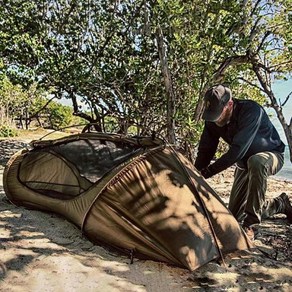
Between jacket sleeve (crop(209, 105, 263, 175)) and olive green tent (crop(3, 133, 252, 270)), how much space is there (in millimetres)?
333

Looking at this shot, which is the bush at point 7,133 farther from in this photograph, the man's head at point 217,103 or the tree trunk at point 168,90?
the man's head at point 217,103

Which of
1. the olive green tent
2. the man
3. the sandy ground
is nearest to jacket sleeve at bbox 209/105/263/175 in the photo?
the man

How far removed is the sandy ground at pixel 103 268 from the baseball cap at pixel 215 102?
48.1 inches

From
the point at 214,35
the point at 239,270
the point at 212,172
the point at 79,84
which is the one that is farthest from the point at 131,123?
the point at 239,270

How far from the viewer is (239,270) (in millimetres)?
3150

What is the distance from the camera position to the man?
137 inches

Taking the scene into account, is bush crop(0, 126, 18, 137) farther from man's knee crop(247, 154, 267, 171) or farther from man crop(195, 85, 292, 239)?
man's knee crop(247, 154, 267, 171)

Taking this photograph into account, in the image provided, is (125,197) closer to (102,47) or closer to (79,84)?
(79,84)

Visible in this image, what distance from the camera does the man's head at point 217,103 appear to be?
138 inches

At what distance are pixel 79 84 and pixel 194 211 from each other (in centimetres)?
498

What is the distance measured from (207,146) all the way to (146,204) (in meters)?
1.05

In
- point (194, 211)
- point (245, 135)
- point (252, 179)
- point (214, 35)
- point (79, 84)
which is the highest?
point (214, 35)

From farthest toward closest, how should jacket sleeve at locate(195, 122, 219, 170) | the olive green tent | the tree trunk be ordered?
1. the tree trunk
2. jacket sleeve at locate(195, 122, 219, 170)
3. the olive green tent

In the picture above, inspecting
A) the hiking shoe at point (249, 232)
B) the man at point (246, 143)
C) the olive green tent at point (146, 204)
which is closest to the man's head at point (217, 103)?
→ the man at point (246, 143)
